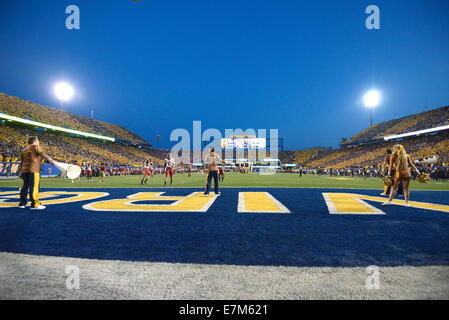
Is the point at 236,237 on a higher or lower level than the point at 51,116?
lower

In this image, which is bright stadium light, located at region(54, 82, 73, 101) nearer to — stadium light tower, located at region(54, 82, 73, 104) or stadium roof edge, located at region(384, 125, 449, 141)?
stadium light tower, located at region(54, 82, 73, 104)

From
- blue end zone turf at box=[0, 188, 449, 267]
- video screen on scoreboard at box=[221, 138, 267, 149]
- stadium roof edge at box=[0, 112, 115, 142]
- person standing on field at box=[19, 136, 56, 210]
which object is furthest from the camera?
video screen on scoreboard at box=[221, 138, 267, 149]

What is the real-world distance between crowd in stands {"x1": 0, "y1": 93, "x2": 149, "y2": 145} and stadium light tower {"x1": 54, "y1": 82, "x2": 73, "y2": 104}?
5.63 m

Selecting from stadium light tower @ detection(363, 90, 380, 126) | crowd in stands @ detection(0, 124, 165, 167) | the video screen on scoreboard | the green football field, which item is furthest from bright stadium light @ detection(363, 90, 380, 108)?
crowd in stands @ detection(0, 124, 165, 167)

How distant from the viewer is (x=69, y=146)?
45.4m

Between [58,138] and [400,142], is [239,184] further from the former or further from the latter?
[400,142]

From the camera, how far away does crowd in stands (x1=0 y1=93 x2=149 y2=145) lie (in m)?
42.4

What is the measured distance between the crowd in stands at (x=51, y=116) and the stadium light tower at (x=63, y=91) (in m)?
5.63

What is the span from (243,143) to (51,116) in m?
47.2

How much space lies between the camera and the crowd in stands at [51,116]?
139ft

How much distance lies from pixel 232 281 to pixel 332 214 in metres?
3.76

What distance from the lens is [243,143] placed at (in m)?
→ 71.6

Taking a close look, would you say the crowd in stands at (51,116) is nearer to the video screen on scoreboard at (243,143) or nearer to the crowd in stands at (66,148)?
the crowd in stands at (66,148)

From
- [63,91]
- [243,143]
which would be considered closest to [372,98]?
[243,143]
